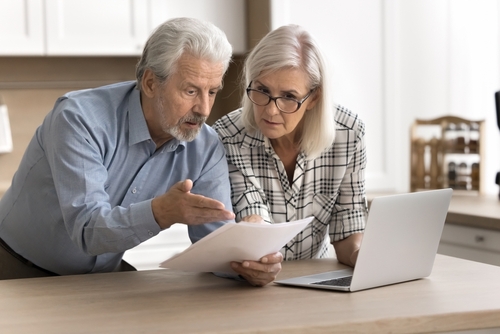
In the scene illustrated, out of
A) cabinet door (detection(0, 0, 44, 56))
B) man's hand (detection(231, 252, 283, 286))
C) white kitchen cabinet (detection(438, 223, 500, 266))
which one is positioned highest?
cabinet door (detection(0, 0, 44, 56))

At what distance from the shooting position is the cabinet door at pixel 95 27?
11.2 feet

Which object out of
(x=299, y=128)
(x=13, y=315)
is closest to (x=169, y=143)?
(x=299, y=128)

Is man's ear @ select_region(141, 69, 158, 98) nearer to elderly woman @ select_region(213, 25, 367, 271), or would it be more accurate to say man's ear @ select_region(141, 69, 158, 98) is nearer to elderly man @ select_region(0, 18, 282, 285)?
elderly man @ select_region(0, 18, 282, 285)

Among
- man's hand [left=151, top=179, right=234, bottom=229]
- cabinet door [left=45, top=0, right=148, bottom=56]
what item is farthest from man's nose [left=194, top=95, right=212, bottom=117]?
cabinet door [left=45, top=0, right=148, bottom=56]

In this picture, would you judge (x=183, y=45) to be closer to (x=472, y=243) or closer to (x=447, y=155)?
(x=472, y=243)

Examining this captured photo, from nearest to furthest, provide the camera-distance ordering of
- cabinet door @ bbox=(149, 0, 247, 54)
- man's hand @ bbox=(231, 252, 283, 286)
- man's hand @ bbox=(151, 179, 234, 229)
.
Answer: man's hand @ bbox=(151, 179, 234, 229) < man's hand @ bbox=(231, 252, 283, 286) < cabinet door @ bbox=(149, 0, 247, 54)

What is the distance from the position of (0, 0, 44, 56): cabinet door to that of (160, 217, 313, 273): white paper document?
7.29ft

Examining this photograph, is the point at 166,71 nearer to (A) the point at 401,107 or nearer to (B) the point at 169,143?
(B) the point at 169,143

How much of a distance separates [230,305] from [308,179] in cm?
62

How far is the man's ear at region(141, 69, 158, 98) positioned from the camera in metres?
1.76

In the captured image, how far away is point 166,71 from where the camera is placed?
171 centimetres

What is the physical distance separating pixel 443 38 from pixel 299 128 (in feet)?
7.24

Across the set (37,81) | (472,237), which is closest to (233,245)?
(472,237)

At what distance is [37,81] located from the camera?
12.4ft
